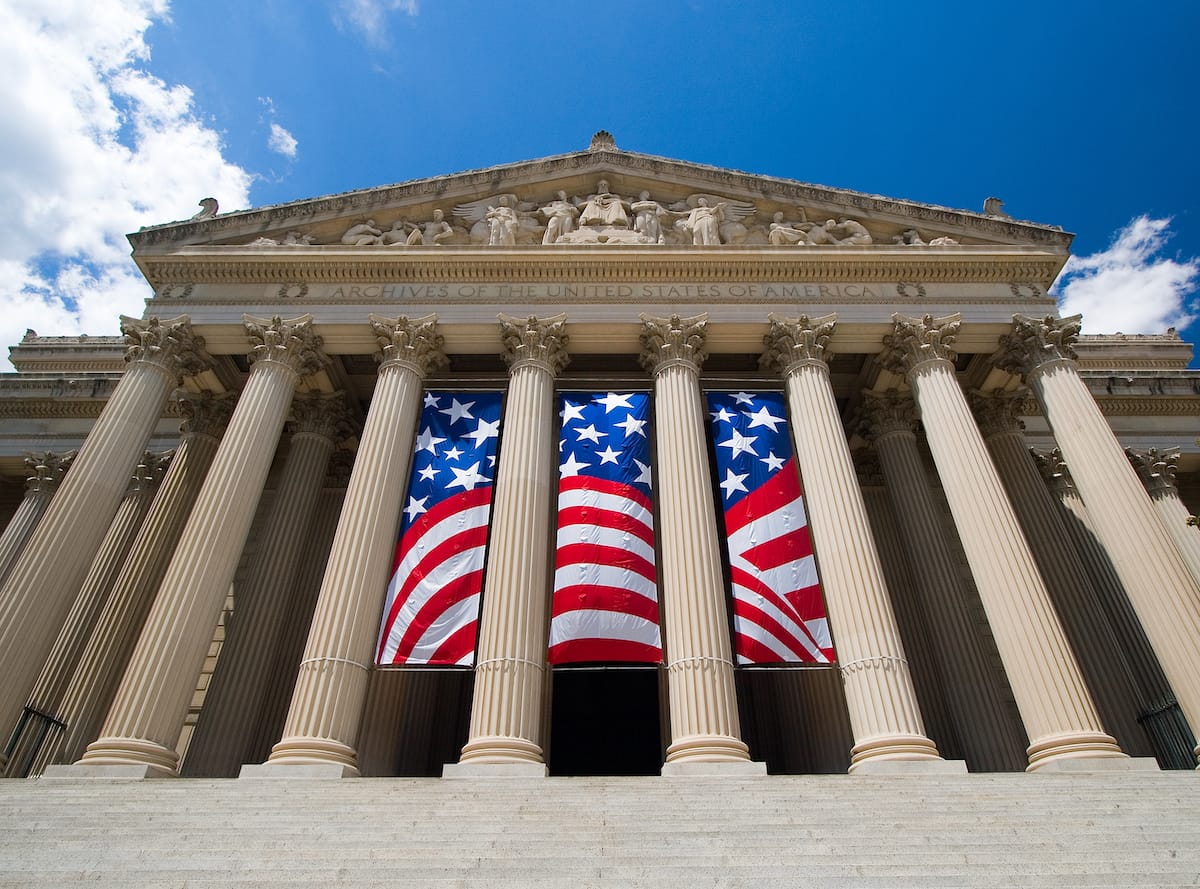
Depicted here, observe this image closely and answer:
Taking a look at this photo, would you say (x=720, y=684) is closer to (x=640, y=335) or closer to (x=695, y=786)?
(x=695, y=786)

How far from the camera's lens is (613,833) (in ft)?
30.5

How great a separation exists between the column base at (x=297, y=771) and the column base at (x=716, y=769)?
17.7 ft

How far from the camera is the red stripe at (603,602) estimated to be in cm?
1497

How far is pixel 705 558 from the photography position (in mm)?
15523

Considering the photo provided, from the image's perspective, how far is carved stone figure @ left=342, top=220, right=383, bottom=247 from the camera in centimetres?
2116

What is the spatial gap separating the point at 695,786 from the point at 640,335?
11.2 m

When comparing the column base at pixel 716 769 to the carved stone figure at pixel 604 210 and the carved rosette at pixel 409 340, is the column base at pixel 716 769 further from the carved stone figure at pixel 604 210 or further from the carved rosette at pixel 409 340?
the carved stone figure at pixel 604 210

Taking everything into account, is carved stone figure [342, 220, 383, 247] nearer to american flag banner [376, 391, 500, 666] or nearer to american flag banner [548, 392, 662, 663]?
american flag banner [376, 391, 500, 666]

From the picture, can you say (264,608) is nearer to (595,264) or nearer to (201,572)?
(201,572)

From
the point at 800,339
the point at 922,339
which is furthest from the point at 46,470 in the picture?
the point at 922,339

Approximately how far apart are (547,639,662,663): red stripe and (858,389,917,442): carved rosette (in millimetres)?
10561

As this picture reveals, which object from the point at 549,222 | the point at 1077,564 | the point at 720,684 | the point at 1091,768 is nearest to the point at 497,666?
the point at 720,684

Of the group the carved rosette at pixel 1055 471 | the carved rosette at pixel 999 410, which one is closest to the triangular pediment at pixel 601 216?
the carved rosette at pixel 999 410

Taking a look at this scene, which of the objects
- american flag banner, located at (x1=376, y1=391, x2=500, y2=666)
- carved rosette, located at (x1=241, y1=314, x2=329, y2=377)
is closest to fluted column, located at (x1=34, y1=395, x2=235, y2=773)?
carved rosette, located at (x1=241, y1=314, x2=329, y2=377)
